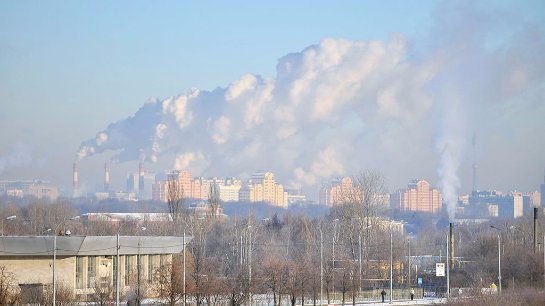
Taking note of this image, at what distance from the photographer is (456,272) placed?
238ft

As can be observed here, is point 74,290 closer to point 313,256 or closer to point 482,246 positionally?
point 313,256

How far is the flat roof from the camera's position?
44250 millimetres

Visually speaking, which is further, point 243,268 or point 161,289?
point 243,268

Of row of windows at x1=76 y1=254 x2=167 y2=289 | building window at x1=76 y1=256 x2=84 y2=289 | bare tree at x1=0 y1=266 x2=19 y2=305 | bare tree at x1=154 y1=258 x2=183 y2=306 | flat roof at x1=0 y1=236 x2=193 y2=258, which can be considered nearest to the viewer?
bare tree at x1=0 y1=266 x2=19 y2=305

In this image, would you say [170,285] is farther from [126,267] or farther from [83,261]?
[126,267]

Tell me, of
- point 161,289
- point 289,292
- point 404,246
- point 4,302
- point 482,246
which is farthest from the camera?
point 404,246

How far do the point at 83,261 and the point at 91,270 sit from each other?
783 millimetres

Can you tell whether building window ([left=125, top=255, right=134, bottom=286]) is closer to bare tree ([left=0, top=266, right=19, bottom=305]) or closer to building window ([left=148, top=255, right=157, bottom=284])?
building window ([left=148, top=255, right=157, bottom=284])

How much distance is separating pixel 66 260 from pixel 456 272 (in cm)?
3496

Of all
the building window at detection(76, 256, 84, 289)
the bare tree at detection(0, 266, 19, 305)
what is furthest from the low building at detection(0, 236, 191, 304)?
the bare tree at detection(0, 266, 19, 305)

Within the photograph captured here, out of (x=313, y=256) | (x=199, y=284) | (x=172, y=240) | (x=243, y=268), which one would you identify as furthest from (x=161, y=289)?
(x=313, y=256)

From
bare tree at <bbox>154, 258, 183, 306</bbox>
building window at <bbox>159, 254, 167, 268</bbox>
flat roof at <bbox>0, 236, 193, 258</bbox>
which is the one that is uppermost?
flat roof at <bbox>0, 236, 193, 258</bbox>

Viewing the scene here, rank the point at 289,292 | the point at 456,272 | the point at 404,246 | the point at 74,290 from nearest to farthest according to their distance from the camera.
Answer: the point at 74,290
the point at 289,292
the point at 456,272
the point at 404,246

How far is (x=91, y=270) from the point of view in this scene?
1902 inches
